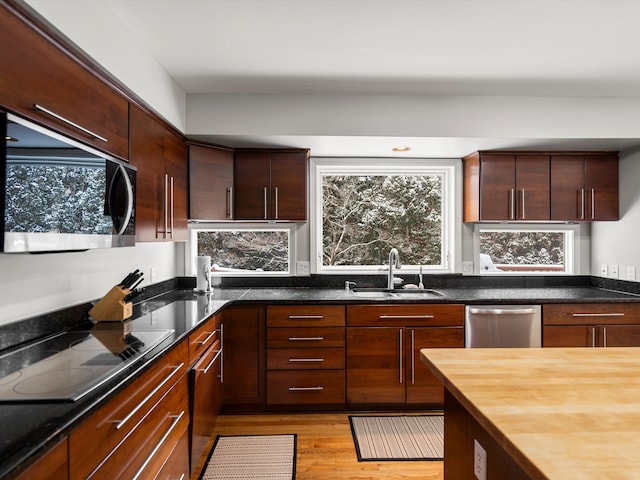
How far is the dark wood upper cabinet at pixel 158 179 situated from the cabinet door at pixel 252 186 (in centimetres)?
42

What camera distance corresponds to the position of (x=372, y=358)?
3057 millimetres

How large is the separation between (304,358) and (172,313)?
105 centimetres

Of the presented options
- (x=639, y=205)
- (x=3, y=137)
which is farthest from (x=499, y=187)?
(x=3, y=137)

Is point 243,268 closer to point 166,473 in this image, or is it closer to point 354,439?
point 354,439

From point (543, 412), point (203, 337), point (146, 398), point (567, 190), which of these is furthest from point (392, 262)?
point (543, 412)

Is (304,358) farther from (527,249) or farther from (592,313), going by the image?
(527,249)

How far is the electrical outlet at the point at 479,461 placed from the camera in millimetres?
1271

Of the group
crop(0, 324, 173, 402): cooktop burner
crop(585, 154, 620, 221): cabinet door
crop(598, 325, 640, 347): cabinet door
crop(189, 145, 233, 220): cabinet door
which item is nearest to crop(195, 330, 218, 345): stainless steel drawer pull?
crop(0, 324, 173, 402): cooktop burner

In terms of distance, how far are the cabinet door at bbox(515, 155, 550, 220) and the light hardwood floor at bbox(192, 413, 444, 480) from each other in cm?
206

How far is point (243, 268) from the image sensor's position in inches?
148

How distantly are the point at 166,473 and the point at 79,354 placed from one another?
0.61m

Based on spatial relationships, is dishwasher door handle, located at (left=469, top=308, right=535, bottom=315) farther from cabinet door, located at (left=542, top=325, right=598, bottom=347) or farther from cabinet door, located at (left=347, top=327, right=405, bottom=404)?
cabinet door, located at (left=347, top=327, right=405, bottom=404)

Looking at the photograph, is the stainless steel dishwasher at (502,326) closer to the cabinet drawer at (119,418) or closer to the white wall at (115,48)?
the cabinet drawer at (119,418)

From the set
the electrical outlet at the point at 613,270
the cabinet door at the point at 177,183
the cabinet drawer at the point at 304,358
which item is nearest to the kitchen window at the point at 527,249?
the electrical outlet at the point at 613,270
